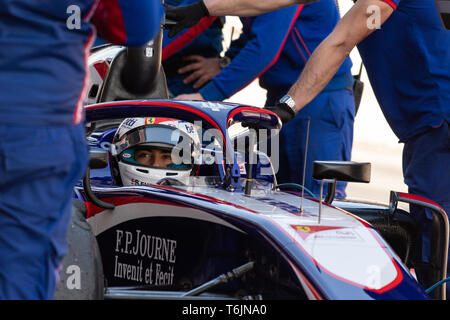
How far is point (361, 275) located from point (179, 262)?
708mm

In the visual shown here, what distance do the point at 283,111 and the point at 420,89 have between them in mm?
663

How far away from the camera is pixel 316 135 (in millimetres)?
4734

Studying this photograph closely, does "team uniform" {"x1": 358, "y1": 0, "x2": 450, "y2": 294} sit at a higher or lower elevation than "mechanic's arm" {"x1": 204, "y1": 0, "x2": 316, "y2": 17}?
lower

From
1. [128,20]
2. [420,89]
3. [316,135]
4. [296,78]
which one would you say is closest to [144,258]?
[128,20]

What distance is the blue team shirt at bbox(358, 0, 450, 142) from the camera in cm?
336

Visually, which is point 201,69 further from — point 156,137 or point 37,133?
point 37,133

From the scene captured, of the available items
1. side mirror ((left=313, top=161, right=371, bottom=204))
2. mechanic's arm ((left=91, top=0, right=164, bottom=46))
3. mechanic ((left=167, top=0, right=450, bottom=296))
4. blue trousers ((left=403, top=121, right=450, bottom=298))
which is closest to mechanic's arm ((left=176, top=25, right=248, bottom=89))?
mechanic ((left=167, top=0, right=450, bottom=296))

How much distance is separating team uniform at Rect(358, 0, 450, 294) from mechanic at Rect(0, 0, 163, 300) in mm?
2196

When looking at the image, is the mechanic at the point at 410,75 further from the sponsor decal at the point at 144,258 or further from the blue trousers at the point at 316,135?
the blue trousers at the point at 316,135

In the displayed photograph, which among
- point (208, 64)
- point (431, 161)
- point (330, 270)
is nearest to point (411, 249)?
point (431, 161)

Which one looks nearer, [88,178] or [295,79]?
[88,178]

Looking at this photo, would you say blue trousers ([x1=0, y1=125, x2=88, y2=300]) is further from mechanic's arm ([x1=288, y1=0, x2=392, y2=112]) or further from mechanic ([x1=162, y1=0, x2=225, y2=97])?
mechanic ([x1=162, y1=0, x2=225, y2=97])

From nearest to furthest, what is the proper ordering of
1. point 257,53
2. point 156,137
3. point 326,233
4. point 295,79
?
point 326,233 < point 156,137 < point 257,53 < point 295,79
